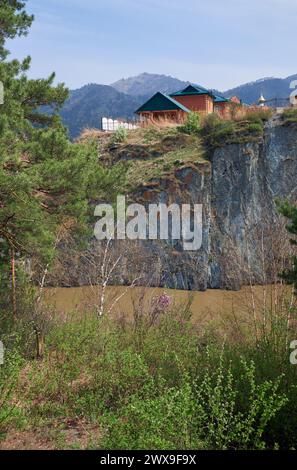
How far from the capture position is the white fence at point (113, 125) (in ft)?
82.1

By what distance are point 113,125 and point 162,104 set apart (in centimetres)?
304

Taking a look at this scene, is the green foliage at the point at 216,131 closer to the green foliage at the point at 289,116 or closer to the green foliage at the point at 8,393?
the green foliage at the point at 289,116

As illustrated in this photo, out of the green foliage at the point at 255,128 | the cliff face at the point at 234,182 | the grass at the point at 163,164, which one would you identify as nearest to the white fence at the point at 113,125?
the grass at the point at 163,164

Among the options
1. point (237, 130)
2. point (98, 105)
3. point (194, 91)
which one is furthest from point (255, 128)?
point (98, 105)

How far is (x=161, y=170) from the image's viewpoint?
20547mm

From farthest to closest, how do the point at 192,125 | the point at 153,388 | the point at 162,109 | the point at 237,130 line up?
the point at 162,109 < the point at 192,125 < the point at 237,130 < the point at 153,388

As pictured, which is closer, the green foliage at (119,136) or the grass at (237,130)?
the grass at (237,130)

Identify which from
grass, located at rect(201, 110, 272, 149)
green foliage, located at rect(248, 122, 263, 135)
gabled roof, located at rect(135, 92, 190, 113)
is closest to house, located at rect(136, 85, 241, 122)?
gabled roof, located at rect(135, 92, 190, 113)

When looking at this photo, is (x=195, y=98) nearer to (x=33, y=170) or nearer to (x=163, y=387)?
(x=33, y=170)

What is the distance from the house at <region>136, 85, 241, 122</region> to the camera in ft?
84.8

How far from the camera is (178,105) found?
85.0 feet

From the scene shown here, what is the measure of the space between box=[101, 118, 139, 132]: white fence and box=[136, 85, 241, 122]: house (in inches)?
39.2
